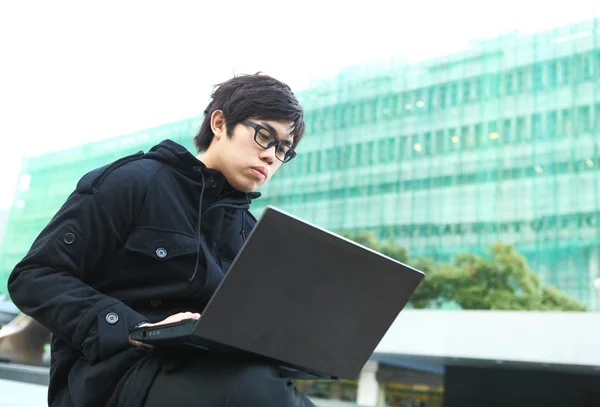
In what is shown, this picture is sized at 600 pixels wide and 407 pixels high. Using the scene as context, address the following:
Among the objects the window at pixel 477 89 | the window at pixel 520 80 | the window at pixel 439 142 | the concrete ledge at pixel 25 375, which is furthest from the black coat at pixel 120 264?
the window at pixel 477 89

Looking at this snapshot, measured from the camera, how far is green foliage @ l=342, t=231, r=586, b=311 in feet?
67.6

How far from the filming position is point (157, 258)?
3.43 feet

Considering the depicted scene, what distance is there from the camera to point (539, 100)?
2134cm

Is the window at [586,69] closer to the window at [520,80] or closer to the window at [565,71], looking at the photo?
the window at [565,71]

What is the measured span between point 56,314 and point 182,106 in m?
26.4

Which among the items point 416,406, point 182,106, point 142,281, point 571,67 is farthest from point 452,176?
point 142,281

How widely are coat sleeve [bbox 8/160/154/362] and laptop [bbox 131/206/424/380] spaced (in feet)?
0.18

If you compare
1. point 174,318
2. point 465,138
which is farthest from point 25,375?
point 465,138

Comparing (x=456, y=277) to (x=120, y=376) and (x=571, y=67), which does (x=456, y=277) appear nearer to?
(x=571, y=67)

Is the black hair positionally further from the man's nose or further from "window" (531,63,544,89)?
"window" (531,63,544,89)

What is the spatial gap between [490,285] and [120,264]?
21.7 metres

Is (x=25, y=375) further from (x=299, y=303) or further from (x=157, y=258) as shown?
(x=299, y=303)

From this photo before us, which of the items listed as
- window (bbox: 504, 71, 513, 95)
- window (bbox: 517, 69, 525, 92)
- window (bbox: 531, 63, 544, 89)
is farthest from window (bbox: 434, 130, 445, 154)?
window (bbox: 531, 63, 544, 89)

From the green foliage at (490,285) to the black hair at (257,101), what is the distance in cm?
1959
